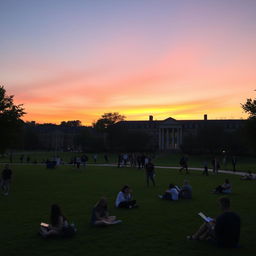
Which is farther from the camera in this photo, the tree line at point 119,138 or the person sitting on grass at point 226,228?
the tree line at point 119,138

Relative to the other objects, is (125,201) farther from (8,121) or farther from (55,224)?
(8,121)

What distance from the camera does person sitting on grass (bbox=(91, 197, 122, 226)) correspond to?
1256cm

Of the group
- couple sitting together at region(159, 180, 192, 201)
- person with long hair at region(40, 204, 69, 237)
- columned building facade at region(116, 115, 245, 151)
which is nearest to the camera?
person with long hair at region(40, 204, 69, 237)

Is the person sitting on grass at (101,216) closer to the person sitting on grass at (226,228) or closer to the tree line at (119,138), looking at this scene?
the person sitting on grass at (226,228)

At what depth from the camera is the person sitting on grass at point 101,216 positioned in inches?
495

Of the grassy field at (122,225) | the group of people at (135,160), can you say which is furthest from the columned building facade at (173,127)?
the grassy field at (122,225)

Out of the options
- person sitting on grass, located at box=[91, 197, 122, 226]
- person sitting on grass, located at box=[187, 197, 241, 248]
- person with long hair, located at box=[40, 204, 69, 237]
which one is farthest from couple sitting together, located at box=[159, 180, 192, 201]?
person with long hair, located at box=[40, 204, 69, 237]

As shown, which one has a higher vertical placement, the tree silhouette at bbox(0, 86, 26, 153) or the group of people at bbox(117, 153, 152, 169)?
the tree silhouette at bbox(0, 86, 26, 153)

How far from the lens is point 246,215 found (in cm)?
1493

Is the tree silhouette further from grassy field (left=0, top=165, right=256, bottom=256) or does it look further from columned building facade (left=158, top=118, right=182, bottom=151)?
columned building facade (left=158, top=118, right=182, bottom=151)

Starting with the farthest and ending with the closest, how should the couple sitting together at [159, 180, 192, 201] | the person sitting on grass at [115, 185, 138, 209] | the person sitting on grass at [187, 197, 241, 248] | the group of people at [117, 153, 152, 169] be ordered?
the group of people at [117, 153, 152, 169] → the couple sitting together at [159, 180, 192, 201] → the person sitting on grass at [115, 185, 138, 209] → the person sitting on grass at [187, 197, 241, 248]

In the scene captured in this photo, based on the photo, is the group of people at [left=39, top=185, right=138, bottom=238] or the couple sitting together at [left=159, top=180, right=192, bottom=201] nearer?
the group of people at [left=39, top=185, right=138, bottom=238]

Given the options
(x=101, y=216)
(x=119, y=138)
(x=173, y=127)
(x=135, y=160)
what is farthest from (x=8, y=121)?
(x=173, y=127)

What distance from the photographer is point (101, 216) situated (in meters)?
12.9
